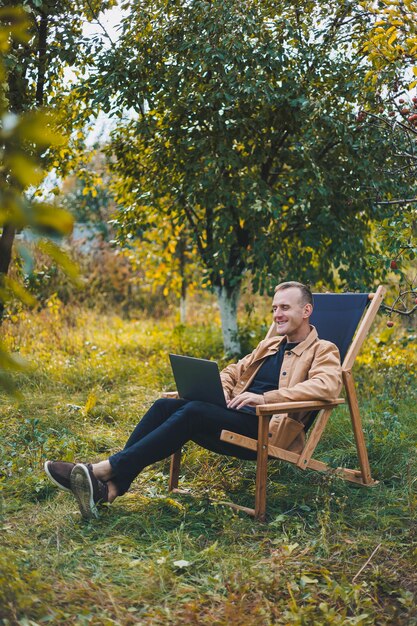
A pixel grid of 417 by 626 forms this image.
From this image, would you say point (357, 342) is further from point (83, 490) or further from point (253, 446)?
point (83, 490)

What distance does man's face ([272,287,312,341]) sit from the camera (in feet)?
12.0

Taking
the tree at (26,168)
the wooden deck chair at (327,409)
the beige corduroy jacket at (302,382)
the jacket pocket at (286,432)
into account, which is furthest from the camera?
the jacket pocket at (286,432)

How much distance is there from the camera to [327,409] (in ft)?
11.3

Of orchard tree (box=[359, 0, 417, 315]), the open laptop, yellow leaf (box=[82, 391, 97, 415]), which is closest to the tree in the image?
the open laptop

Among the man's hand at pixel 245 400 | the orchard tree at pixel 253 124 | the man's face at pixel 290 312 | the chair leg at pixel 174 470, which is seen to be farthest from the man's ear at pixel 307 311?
the orchard tree at pixel 253 124

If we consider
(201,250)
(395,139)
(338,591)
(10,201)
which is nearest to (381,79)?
(395,139)

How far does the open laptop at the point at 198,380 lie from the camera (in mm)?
3303

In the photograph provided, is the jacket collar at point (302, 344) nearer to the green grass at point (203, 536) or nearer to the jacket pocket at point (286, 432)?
the jacket pocket at point (286, 432)

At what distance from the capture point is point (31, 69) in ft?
18.0

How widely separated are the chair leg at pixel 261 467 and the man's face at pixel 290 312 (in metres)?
0.57

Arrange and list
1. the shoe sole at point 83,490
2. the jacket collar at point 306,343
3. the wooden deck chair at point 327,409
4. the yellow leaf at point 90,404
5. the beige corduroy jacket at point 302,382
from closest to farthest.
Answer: the shoe sole at point 83,490 < the wooden deck chair at point 327,409 < the beige corduroy jacket at point 302,382 < the jacket collar at point 306,343 < the yellow leaf at point 90,404

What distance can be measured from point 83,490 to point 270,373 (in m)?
1.12

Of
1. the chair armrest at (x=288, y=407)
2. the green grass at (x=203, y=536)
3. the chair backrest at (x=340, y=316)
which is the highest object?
the chair backrest at (x=340, y=316)

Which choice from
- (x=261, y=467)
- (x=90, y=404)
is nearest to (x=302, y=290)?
(x=261, y=467)
